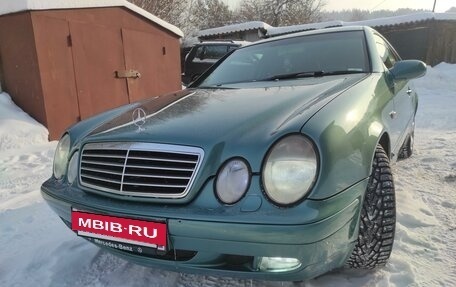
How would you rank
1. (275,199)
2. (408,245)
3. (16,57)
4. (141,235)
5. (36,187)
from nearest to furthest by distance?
1. (275,199)
2. (141,235)
3. (408,245)
4. (36,187)
5. (16,57)

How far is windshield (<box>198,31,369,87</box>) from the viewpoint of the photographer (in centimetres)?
267

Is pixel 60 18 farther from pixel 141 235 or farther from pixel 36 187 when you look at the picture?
pixel 141 235

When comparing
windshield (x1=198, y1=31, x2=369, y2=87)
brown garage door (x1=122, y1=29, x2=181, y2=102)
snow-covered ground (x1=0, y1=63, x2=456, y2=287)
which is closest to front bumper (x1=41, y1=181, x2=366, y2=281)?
snow-covered ground (x1=0, y1=63, x2=456, y2=287)

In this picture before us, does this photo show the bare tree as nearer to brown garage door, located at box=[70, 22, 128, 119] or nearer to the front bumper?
brown garage door, located at box=[70, 22, 128, 119]

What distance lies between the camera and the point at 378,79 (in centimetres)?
247

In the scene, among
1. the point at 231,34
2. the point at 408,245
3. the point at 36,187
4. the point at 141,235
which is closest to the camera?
the point at 141,235

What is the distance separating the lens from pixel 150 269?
84.5 inches

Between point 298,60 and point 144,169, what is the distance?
1605mm

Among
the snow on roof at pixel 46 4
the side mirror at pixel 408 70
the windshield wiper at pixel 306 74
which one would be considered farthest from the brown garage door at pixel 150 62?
the side mirror at pixel 408 70

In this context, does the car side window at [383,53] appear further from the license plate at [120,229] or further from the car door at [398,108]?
the license plate at [120,229]

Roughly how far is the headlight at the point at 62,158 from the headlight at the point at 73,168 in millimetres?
83

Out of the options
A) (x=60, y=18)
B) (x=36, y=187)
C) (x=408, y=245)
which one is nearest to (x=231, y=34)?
(x=60, y=18)

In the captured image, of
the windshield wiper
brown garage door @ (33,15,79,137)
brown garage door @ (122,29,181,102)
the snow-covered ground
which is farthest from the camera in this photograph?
brown garage door @ (122,29,181,102)

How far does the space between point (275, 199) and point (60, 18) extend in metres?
5.30
